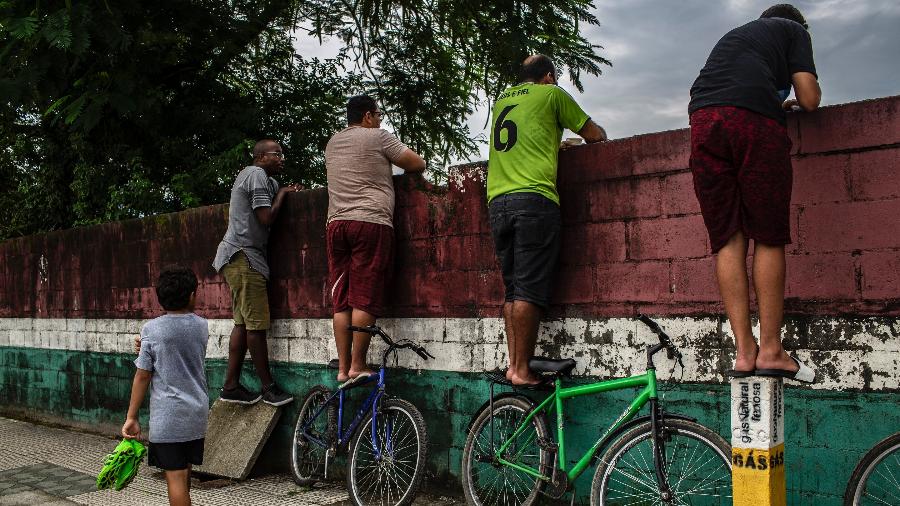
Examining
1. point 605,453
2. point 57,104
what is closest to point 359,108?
point 605,453

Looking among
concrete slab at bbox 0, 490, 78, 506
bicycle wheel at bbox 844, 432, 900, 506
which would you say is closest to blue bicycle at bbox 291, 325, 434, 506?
concrete slab at bbox 0, 490, 78, 506

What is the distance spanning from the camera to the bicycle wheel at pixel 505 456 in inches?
173

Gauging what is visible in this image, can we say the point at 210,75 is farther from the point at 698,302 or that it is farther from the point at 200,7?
the point at 698,302

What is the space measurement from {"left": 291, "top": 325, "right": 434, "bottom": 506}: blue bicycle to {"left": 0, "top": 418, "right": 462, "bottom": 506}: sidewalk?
0.19 m

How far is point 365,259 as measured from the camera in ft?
17.3

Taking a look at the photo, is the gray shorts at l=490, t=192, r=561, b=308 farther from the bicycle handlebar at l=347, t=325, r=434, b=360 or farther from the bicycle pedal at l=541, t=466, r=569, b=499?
the bicycle handlebar at l=347, t=325, r=434, b=360

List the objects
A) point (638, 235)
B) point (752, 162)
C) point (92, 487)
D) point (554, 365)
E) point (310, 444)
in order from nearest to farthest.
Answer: point (752, 162) → point (554, 365) → point (638, 235) → point (310, 444) → point (92, 487)

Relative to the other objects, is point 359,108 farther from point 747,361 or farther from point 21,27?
point 21,27

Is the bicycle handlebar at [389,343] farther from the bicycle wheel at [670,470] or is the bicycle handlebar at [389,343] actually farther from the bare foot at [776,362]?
the bare foot at [776,362]

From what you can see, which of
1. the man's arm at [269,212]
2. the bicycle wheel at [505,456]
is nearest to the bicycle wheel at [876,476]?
the bicycle wheel at [505,456]

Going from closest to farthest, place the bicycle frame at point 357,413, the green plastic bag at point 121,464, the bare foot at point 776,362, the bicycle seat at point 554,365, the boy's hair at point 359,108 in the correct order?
the bare foot at point 776,362 < the green plastic bag at point 121,464 < the bicycle seat at point 554,365 < the bicycle frame at point 357,413 < the boy's hair at point 359,108

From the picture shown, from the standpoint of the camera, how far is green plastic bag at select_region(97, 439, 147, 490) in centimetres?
402

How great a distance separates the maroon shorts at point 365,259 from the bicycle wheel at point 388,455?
0.64 metres

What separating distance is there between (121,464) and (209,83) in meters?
7.68
